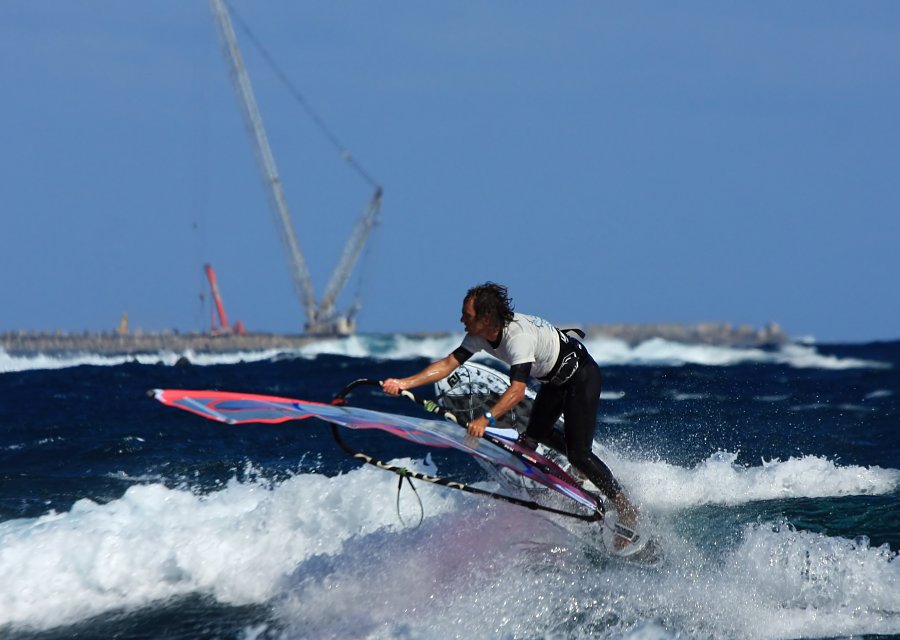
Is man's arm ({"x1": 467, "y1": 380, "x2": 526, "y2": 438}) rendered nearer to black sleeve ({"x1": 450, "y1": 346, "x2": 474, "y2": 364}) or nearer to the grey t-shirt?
the grey t-shirt

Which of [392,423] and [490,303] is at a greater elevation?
[490,303]

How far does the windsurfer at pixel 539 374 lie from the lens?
6906 mm

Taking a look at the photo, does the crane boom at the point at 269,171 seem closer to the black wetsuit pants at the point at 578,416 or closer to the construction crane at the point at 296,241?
the construction crane at the point at 296,241

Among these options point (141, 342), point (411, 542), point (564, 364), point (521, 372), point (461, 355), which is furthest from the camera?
point (141, 342)

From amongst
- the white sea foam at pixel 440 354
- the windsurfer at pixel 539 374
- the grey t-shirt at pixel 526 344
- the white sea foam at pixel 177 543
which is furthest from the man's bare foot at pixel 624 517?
the white sea foam at pixel 440 354

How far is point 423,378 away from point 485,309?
570 mm

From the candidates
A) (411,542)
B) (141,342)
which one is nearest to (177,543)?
(411,542)

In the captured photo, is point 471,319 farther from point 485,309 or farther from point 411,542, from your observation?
point 411,542

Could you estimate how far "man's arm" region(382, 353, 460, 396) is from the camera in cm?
693

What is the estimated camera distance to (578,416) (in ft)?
24.6

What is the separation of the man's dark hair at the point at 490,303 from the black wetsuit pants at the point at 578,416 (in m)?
0.78

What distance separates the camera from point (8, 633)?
7.81 metres

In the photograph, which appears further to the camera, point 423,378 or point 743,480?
point 743,480

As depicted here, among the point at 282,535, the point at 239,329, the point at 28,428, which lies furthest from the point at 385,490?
the point at 239,329
